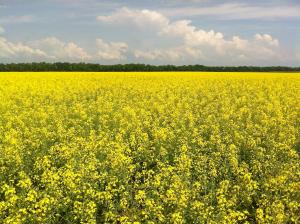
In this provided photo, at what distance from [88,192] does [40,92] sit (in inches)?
726

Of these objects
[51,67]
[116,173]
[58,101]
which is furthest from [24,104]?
[51,67]

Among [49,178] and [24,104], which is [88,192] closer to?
[49,178]

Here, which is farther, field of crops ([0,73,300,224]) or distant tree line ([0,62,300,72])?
distant tree line ([0,62,300,72])

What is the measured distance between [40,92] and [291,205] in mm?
20115

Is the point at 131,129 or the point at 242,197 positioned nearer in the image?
the point at 242,197

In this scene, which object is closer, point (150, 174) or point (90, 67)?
point (150, 174)

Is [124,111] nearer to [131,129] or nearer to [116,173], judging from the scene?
[131,129]

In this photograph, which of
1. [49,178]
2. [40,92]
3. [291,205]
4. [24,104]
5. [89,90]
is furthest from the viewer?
[89,90]

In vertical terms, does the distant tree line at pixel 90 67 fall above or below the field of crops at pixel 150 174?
above

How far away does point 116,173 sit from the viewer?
28.4 feet

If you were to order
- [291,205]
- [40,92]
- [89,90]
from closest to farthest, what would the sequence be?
[291,205] < [40,92] < [89,90]

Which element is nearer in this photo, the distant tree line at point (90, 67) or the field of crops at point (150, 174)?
the field of crops at point (150, 174)

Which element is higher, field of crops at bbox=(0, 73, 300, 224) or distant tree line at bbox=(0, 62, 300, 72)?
distant tree line at bbox=(0, 62, 300, 72)

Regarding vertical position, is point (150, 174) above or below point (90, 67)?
below
